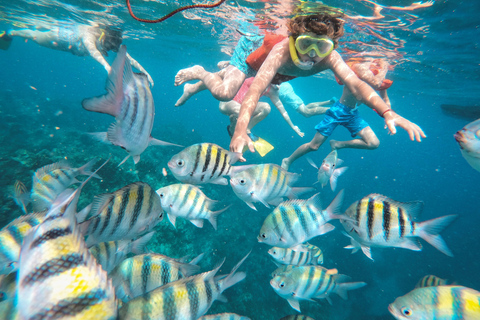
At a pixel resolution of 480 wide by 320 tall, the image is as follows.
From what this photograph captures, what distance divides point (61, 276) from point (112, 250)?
1.99 m

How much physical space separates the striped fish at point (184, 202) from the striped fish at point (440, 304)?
2.60 meters

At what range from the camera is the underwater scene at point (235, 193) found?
1.68 m

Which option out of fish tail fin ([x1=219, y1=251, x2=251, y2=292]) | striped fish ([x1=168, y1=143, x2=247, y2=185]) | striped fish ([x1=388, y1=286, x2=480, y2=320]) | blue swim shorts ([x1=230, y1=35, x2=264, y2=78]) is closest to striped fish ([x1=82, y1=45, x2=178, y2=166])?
striped fish ([x1=168, y1=143, x2=247, y2=185])

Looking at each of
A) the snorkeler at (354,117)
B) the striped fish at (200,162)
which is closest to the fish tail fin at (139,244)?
the striped fish at (200,162)

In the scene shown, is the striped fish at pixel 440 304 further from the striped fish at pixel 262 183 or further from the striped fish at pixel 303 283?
the striped fish at pixel 262 183

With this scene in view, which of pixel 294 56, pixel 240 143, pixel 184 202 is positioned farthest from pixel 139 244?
pixel 294 56

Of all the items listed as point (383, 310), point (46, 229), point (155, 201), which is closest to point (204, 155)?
point (155, 201)

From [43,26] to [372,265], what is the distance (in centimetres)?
3146

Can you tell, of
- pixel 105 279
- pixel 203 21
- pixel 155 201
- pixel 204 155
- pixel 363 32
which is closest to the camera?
pixel 105 279

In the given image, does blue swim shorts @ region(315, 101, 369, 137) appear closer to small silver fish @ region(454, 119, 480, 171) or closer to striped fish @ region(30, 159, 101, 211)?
small silver fish @ region(454, 119, 480, 171)

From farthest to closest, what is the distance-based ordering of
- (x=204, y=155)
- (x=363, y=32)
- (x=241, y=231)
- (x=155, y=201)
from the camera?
(x=363, y=32) < (x=241, y=231) < (x=204, y=155) < (x=155, y=201)

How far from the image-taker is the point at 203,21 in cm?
1466

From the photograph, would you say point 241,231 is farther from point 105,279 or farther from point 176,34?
point 176,34

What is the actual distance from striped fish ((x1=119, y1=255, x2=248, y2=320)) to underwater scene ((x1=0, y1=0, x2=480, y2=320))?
0.01m
